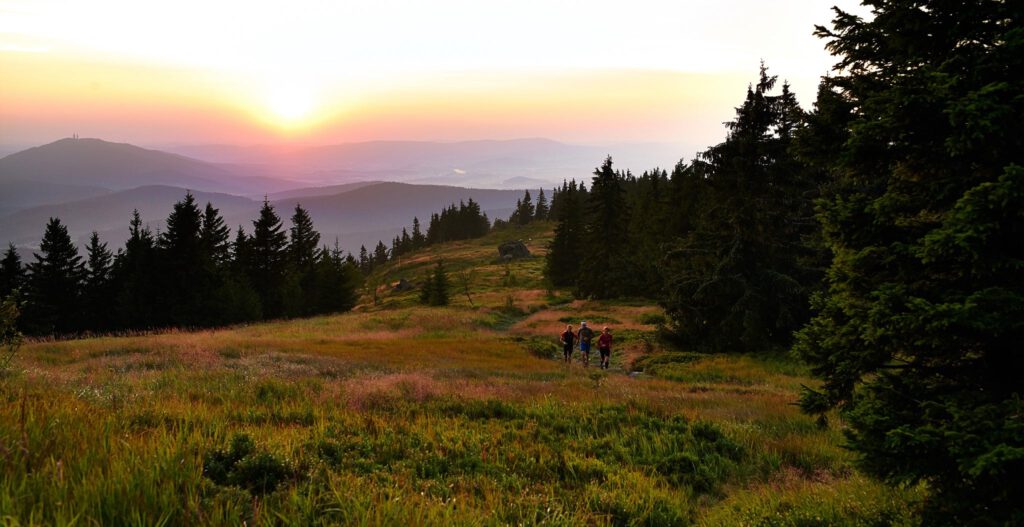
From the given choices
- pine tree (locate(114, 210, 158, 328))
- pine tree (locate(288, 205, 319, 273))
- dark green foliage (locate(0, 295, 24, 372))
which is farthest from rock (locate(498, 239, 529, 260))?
dark green foliage (locate(0, 295, 24, 372))

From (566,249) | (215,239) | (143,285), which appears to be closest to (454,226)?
(566,249)

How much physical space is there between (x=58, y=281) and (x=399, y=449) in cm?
6397

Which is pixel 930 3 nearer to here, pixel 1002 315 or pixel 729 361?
pixel 1002 315

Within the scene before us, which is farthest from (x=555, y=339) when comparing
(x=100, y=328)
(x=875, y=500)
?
(x=100, y=328)

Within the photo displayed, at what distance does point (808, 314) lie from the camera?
22.7 metres

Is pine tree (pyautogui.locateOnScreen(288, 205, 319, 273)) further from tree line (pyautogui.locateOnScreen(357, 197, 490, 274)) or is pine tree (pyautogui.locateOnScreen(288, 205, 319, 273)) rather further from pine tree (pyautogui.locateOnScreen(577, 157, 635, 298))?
tree line (pyautogui.locateOnScreen(357, 197, 490, 274))

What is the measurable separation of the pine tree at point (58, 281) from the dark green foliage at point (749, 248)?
60215 mm

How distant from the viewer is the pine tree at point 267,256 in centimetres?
6131

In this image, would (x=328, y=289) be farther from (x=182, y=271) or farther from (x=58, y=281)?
(x=58, y=281)

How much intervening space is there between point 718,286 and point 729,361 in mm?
3751

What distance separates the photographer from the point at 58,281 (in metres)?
51.5

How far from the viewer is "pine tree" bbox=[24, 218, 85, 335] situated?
5019cm

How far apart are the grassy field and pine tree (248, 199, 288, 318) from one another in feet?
149

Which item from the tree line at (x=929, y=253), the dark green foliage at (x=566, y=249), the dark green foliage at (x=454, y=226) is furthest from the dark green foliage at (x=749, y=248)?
the dark green foliage at (x=454, y=226)
